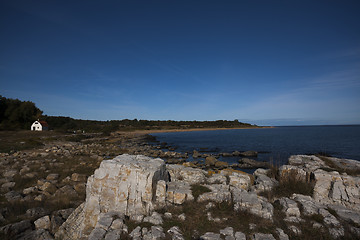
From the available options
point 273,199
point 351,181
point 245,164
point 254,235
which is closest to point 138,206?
point 254,235

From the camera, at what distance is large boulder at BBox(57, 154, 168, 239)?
6387mm

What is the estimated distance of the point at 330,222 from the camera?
18.1 feet

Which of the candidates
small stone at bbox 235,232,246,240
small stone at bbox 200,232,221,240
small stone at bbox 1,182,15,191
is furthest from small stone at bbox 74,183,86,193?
small stone at bbox 235,232,246,240

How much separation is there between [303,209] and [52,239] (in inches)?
372

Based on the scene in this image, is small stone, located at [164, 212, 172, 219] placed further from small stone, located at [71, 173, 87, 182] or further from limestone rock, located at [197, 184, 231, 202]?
small stone, located at [71, 173, 87, 182]

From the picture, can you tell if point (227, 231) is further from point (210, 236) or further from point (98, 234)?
point (98, 234)

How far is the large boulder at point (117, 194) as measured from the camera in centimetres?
639

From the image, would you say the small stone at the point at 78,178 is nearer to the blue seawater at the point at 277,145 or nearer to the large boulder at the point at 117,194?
the large boulder at the point at 117,194

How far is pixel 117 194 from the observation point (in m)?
6.57

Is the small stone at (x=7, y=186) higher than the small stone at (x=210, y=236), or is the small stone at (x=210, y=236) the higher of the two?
the small stone at (x=210, y=236)

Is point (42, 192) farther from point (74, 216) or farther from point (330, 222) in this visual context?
point (330, 222)

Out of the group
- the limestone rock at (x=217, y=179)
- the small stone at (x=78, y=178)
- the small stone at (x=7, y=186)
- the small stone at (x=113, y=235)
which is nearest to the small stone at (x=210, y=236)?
the small stone at (x=113, y=235)

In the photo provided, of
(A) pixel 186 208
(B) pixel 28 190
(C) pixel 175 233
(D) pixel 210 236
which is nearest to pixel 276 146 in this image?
(A) pixel 186 208

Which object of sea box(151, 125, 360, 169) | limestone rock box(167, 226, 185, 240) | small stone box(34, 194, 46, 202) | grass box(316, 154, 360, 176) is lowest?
sea box(151, 125, 360, 169)
